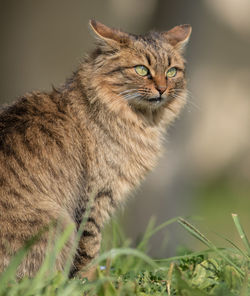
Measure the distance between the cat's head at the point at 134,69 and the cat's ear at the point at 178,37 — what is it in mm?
142

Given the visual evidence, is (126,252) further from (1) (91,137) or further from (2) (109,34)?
(2) (109,34)

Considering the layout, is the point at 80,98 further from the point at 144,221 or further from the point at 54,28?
the point at 54,28

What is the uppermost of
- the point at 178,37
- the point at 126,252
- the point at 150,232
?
the point at 178,37

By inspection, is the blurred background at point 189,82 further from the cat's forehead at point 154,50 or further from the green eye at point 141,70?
the green eye at point 141,70

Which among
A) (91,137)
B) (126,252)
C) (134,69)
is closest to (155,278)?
(126,252)

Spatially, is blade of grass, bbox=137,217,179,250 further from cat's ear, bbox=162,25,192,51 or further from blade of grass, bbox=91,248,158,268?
cat's ear, bbox=162,25,192,51

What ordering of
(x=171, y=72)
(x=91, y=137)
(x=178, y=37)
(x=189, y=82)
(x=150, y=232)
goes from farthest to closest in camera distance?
(x=189, y=82) < (x=178, y=37) < (x=171, y=72) < (x=91, y=137) < (x=150, y=232)

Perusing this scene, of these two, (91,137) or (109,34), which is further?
(109,34)

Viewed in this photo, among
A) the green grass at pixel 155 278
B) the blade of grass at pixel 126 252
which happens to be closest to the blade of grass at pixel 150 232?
the green grass at pixel 155 278

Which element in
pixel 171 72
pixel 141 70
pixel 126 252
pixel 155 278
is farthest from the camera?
pixel 171 72

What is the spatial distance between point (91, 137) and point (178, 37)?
1097 millimetres

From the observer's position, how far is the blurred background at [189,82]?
592 centimetres

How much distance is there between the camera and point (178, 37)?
3.97 m

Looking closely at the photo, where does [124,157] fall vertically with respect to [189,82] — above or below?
below
